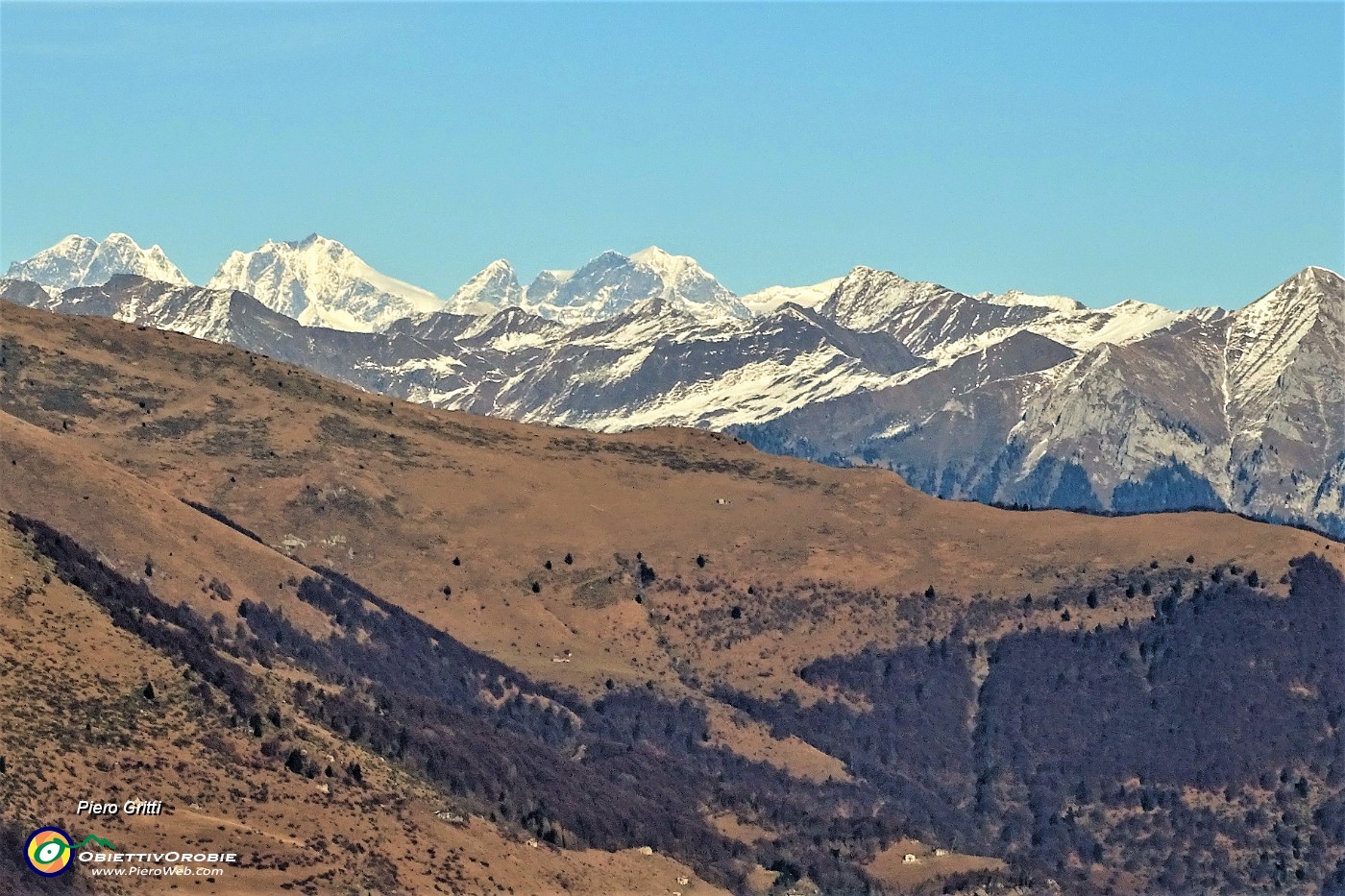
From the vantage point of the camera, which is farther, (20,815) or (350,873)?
(350,873)

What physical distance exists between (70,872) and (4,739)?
21898 mm

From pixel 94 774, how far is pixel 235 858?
47.1ft

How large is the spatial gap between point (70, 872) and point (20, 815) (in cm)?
1185

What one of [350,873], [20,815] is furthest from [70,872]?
[350,873]

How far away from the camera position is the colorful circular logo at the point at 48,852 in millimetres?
172500

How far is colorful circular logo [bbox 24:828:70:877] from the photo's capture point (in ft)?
566

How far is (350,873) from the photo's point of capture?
19788cm

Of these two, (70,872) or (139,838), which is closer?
(70,872)

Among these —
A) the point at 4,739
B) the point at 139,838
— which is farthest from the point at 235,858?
the point at 4,739

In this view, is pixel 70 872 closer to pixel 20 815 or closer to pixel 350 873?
pixel 20 815

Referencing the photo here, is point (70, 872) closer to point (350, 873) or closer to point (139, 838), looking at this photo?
point (139, 838)

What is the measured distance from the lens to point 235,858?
622 ft

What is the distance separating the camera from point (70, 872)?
176 meters

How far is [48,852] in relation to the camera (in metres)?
175
